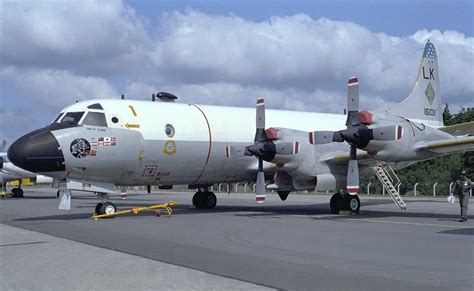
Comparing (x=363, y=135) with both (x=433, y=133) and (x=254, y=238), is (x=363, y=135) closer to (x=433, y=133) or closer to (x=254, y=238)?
(x=433, y=133)

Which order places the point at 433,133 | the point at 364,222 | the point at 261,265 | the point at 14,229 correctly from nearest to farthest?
the point at 261,265 < the point at 14,229 < the point at 364,222 < the point at 433,133

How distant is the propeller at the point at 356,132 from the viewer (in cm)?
1733

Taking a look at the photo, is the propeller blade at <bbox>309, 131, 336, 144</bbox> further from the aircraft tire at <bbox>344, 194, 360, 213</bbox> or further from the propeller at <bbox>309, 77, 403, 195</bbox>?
the aircraft tire at <bbox>344, 194, 360, 213</bbox>

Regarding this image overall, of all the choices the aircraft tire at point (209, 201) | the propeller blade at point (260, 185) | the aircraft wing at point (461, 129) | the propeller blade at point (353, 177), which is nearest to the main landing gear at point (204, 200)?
the aircraft tire at point (209, 201)

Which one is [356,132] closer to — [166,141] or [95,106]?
[166,141]

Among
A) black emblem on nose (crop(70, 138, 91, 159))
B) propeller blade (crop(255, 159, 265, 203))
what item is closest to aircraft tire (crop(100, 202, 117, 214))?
black emblem on nose (crop(70, 138, 91, 159))

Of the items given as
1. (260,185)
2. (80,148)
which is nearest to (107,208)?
(80,148)

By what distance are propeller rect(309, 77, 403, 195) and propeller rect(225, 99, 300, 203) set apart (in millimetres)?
1864

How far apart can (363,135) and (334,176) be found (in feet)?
9.01

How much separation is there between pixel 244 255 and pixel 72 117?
9900mm

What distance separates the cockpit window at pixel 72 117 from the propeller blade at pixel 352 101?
8780 millimetres

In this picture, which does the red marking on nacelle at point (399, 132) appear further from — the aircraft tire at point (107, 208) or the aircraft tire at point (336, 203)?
the aircraft tire at point (107, 208)

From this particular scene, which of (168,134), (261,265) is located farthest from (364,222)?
(261,265)

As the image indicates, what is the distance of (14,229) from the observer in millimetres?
15539
